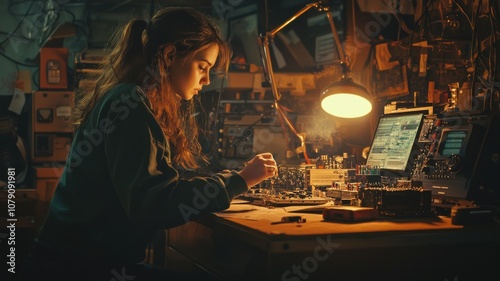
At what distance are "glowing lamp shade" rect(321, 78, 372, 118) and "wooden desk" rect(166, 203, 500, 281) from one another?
70 cm

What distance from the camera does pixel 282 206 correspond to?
2141 mm

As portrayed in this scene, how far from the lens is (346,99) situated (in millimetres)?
2539

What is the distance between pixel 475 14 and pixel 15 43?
14.9ft

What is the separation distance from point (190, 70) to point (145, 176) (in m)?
0.46

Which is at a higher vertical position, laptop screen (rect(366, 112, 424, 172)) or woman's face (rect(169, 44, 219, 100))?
woman's face (rect(169, 44, 219, 100))

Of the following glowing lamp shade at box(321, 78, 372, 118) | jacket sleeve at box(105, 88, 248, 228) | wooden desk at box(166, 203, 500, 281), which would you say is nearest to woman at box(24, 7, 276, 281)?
jacket sleeve at box(105, 88, 248, 228)

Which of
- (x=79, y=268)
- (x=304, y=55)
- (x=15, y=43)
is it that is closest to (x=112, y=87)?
(x=79, y=268)

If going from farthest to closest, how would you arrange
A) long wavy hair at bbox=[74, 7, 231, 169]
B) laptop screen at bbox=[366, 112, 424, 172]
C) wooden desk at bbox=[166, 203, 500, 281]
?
laptop screen at bbox=[366, 112, 424, 172], long wavy hair at bbox=[74, 7, 231, 169], wooden desk at bbox=[166, 203, 500, 281]

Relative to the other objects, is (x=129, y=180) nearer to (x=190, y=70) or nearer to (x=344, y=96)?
(x=190, y=70)

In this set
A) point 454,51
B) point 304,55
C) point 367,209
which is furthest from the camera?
point 304,55

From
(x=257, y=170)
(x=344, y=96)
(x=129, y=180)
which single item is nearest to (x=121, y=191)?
(x=129, y=180)

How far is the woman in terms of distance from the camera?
1.58m

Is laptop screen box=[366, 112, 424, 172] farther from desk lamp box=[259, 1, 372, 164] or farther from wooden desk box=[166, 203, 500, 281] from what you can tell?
wooden desk box=[166, 203, 500, 281]

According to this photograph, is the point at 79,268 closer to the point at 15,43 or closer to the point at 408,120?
the point at 408,120
